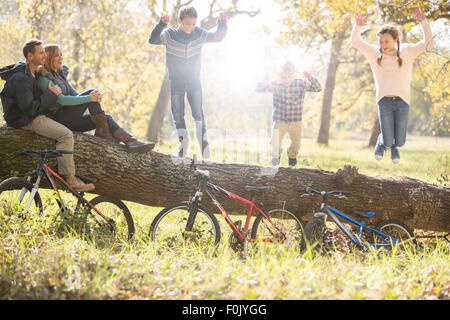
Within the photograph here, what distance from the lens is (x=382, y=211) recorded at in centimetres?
654

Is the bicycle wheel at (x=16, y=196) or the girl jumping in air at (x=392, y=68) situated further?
the girl jumping in air at (x=392, y=68)

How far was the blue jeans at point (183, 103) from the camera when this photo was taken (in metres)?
6.50

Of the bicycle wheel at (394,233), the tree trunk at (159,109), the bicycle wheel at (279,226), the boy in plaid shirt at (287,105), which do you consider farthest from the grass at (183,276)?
the tree trunk at (159,109)

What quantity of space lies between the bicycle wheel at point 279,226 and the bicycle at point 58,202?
1871 millimetres

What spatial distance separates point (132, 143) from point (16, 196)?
172cm

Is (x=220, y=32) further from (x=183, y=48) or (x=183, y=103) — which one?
(x=183, y=103)

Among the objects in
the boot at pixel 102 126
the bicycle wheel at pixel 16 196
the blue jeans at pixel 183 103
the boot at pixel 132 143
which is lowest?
the bicycle wheel at pixel 16 196

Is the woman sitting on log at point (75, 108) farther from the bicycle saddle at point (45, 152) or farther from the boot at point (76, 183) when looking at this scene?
the boot at point (76, 183)

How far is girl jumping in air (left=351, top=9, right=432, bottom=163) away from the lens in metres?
6.04

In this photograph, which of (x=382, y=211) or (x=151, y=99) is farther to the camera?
(x=151, y=99)
